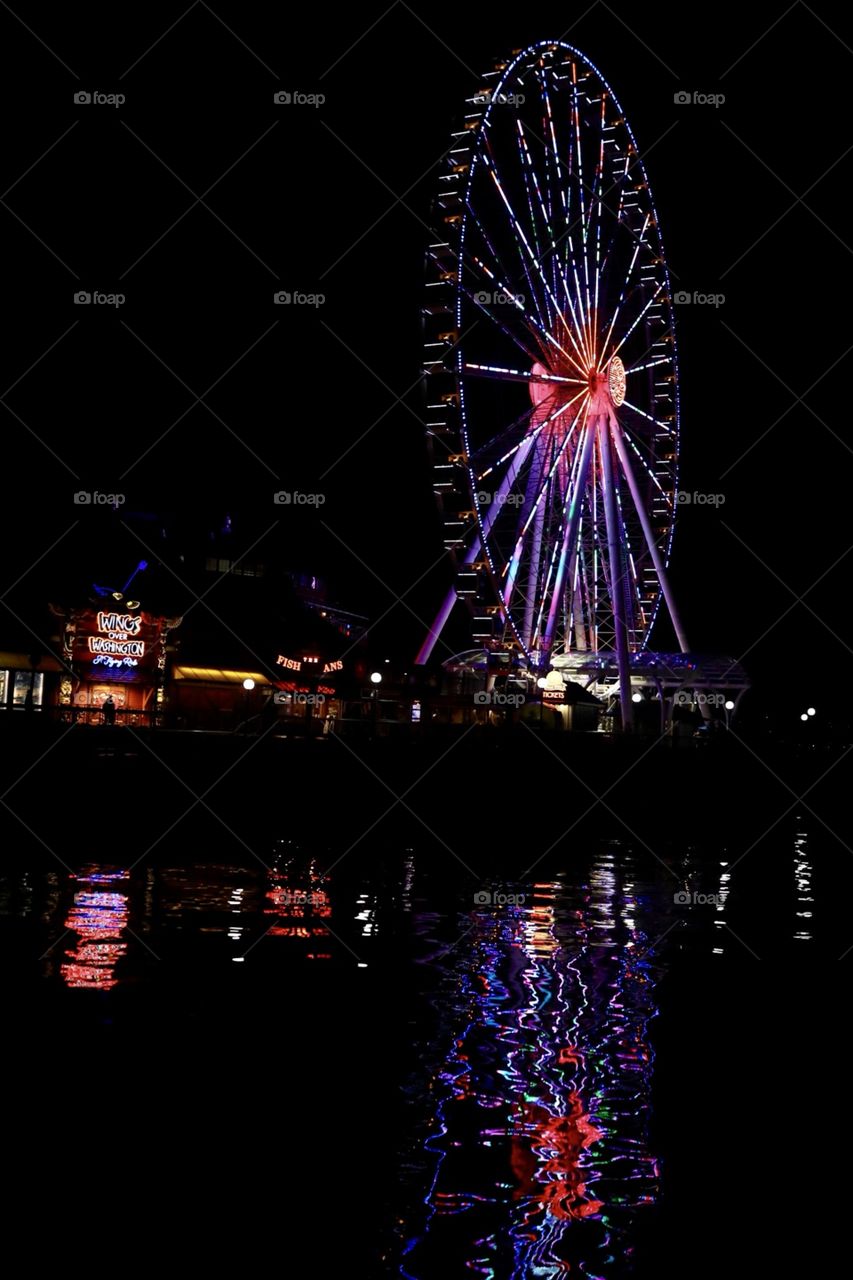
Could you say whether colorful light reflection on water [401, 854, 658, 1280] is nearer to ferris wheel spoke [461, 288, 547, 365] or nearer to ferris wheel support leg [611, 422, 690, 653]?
ferris wheel spoke [461, 288, 547, 365]

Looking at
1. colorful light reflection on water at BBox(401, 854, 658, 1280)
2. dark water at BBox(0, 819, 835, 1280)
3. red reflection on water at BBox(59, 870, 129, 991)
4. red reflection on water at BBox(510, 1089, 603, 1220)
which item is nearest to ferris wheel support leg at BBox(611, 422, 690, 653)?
dark water at BBox(0, 819, 835, 1280)

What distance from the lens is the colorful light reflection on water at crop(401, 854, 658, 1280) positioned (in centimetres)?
580

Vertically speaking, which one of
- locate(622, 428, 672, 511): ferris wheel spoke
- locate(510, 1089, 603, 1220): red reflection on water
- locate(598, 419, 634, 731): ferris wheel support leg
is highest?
locate(622, 428, 672, 511): ferris wheel spoke

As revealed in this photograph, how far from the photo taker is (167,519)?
66.1m

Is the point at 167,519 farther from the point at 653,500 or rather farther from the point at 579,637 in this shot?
the point at 653,500

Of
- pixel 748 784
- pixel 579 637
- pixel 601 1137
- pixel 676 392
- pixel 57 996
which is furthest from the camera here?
pixel 579 637

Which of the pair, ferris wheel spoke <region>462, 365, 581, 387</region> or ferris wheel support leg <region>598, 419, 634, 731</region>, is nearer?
ferris wheel spoke <region>462, 365, 581, 387</region>

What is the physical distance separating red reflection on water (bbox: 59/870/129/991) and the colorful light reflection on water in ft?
7.97

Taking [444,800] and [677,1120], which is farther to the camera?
[444,800]

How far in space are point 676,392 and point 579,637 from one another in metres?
14.7

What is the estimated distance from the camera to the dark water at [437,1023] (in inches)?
244

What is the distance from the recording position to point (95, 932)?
39.2ft

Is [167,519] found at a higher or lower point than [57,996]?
higher

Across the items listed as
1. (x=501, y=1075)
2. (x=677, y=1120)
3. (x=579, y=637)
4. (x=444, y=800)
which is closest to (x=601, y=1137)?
(x=677, y=1120)
